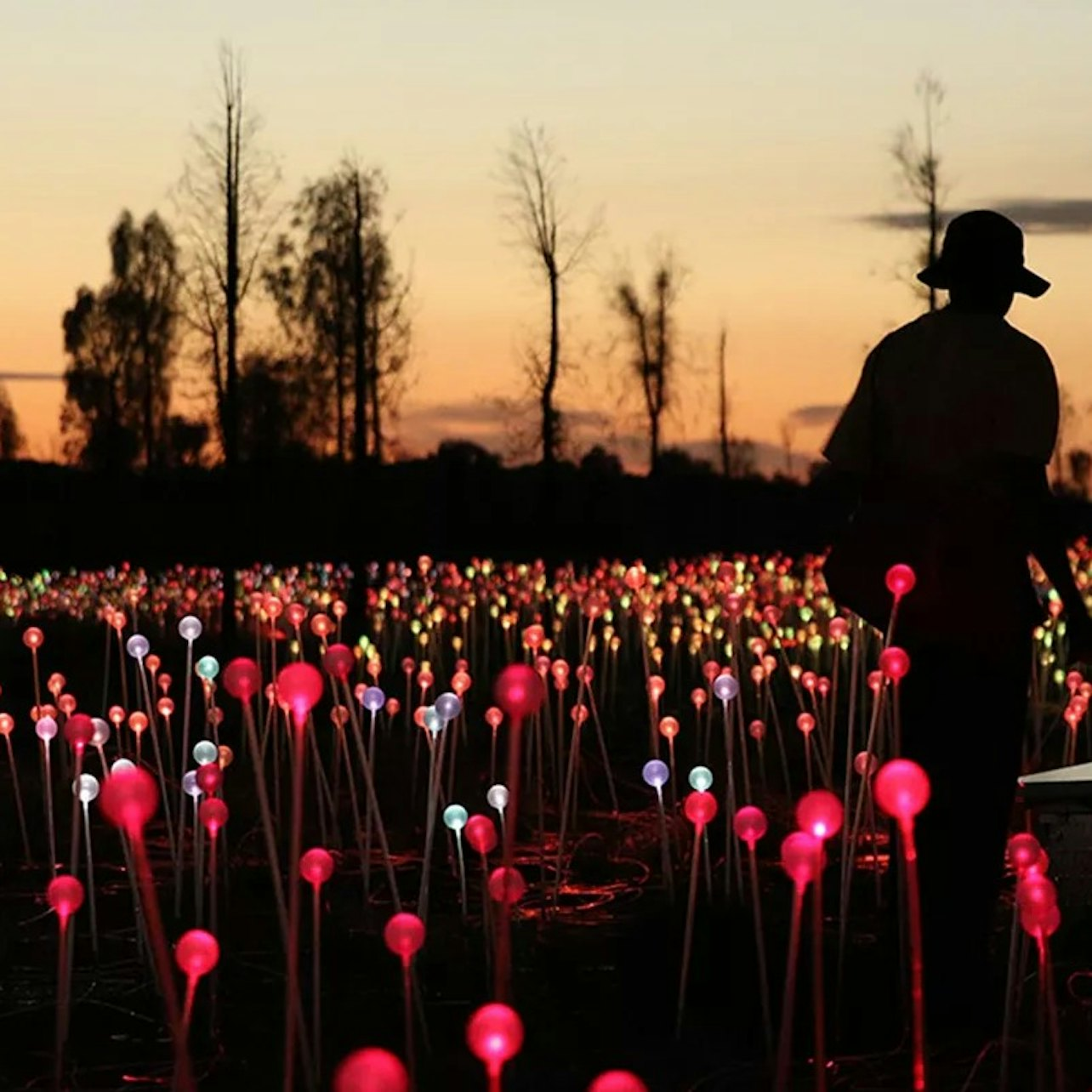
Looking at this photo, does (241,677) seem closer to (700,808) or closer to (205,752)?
(700,808)

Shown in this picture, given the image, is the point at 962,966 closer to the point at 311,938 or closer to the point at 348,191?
the point at 311,938

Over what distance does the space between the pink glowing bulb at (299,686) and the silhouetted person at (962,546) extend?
200 cm

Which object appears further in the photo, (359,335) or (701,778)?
(359,335)

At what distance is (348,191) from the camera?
736 inches

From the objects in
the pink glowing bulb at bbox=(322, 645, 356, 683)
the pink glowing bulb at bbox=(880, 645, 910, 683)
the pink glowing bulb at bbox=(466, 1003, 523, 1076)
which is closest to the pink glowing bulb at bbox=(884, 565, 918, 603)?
the pink glowing bulb at bbox=(880, 645, 910, 683)

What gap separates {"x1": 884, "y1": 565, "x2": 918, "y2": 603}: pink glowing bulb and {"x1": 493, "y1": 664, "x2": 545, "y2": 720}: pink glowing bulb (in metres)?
1.78

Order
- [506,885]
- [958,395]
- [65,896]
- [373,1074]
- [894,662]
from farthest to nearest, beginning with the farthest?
[958,395] < [894,662] < [65,896] < [506,885] < [373,1074]

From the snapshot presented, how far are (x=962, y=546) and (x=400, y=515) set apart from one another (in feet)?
107

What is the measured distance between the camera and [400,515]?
1495 inches

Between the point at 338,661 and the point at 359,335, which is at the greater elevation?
the point at 359,335

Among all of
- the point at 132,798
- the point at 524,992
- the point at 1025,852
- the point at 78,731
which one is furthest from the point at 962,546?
the point at 132,798

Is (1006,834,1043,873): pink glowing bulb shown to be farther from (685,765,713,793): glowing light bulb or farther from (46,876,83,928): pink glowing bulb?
(46,876,83,928): pink glowing bulb

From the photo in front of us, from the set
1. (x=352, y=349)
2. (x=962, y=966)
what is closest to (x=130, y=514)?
(x=352, y=349)

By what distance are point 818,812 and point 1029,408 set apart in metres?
1.96
